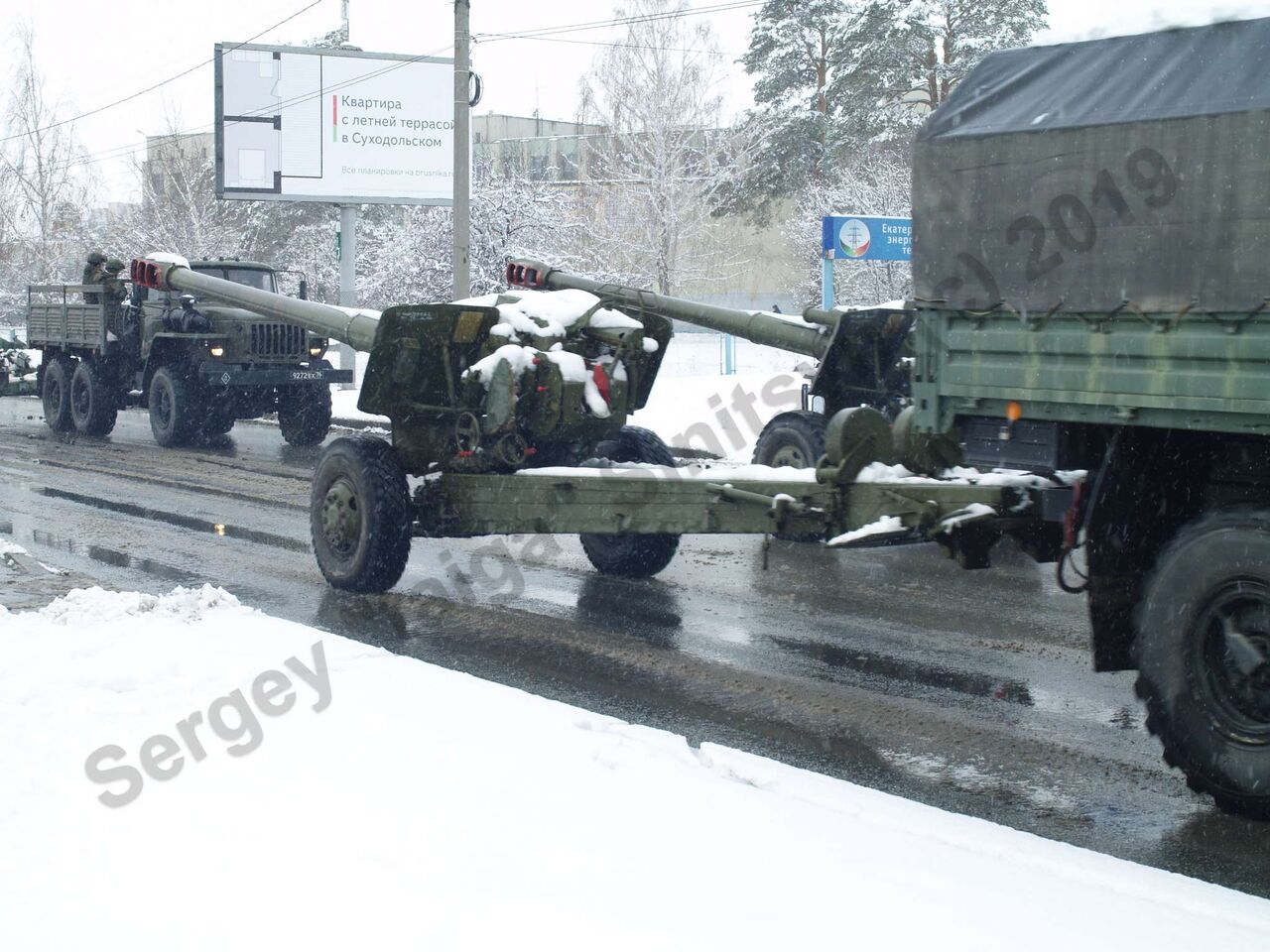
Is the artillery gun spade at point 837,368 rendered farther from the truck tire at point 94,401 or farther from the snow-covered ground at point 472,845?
the truck tire at point 94,401

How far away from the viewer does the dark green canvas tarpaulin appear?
4.70m

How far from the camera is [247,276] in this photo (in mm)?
18031

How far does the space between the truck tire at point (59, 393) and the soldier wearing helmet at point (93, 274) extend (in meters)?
1.12

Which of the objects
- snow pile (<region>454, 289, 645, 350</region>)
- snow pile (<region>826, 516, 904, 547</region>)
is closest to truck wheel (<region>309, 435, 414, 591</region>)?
snow pile (<region>454, 289, 645, 350</region>)

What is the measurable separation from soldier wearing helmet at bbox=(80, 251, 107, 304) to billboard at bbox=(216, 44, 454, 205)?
427 inches

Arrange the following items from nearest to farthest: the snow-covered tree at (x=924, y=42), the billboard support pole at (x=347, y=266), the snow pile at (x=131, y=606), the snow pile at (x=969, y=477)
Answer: the snow pile at (x=969, y=477)
the snow pile at (x=131, y=606)
the billboard support pole at (x=347, y=266)
the snow-covered tree at (x=924, y=42)

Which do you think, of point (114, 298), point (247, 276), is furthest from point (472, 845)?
point (114, 298)

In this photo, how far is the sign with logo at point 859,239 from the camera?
1716 centimetres

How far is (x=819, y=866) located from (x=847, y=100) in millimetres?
32418

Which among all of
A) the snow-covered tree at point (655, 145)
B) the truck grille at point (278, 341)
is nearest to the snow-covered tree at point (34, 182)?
the snow-covered tree at point (655, 145)

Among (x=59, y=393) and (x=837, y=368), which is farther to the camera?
(x=59, y=393)

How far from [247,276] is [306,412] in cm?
181

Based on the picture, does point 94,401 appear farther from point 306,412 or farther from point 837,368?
point 837,368

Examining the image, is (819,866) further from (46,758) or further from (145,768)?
(46,758)
